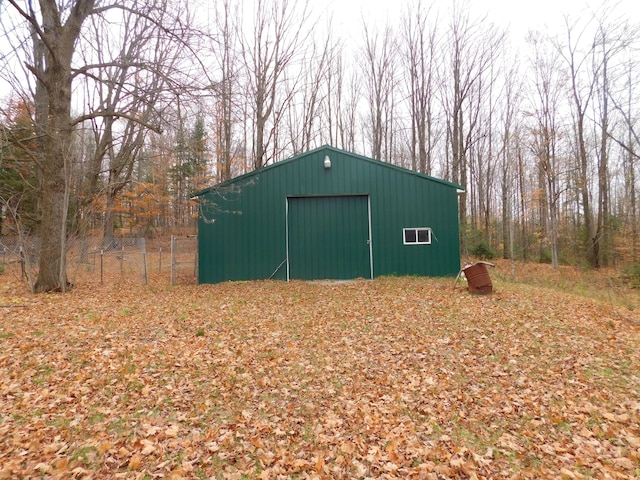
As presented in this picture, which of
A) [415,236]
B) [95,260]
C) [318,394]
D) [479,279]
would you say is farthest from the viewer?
[95,260]

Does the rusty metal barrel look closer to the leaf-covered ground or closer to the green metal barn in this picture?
the leaf-covered ground

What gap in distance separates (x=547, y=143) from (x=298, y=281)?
55.0 feet

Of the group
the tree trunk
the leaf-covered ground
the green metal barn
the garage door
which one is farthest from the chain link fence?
the garage door

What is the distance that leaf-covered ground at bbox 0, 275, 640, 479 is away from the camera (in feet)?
7.78

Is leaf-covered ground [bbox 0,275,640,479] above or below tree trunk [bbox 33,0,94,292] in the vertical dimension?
below

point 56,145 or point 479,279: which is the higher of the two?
point 56,145

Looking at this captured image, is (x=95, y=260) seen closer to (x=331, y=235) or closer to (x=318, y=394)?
(x=331, y=235)

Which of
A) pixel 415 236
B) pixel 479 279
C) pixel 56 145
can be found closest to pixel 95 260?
pixel 56 145

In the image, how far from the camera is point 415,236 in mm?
10328

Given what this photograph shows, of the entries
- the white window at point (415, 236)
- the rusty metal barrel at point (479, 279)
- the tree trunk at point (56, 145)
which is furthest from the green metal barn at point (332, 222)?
the tree trunk at point (56, 145)

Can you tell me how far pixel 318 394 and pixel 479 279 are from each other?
588 centimetres

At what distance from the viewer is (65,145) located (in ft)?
24.9

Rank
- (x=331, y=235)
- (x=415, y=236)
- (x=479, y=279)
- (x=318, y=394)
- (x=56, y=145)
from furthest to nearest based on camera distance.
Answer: (x=331, y=235)
(x=415, y=236)
(x=479, y=279)
(x=56, y=145)
(x=318, y=394)

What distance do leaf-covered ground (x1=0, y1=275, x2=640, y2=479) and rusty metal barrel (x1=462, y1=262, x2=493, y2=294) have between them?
1.39m
